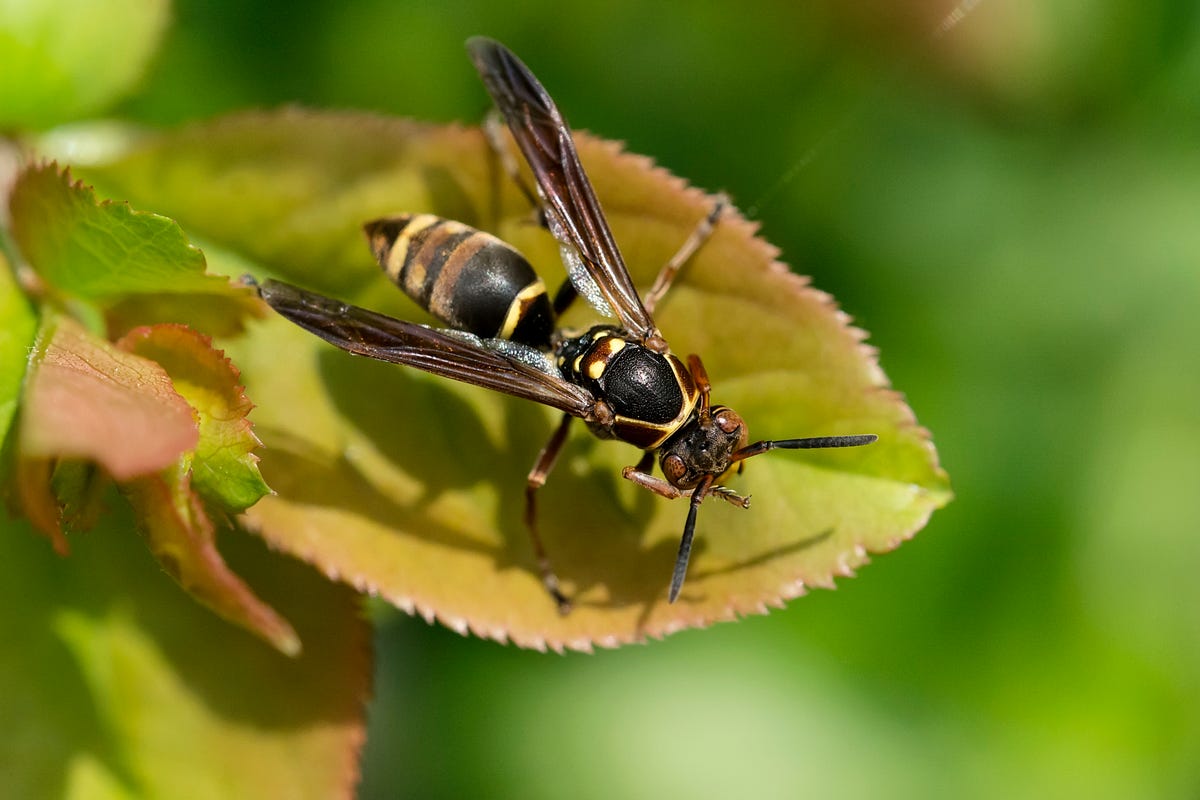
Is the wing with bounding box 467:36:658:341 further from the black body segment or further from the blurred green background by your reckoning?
the blurred green background

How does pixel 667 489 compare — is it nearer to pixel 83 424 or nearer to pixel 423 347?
pixel 423 347

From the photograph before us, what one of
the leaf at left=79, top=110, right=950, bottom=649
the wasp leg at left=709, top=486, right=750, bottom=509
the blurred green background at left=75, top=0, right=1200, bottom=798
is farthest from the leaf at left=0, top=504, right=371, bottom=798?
the blurred green background at left=75, top=0, right=1200, bottom=798

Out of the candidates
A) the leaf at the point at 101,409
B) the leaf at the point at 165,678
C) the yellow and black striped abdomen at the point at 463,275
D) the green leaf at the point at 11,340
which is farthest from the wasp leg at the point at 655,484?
the green leaf at the point at 11,340

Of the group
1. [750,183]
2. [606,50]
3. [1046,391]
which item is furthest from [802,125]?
[1046,391]

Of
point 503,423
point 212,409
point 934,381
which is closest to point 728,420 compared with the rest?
point 503,423

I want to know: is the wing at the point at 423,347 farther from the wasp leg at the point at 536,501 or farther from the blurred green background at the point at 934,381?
the blurred green background at the point at 934,381

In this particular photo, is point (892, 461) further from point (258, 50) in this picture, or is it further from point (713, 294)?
point (258, 50)
